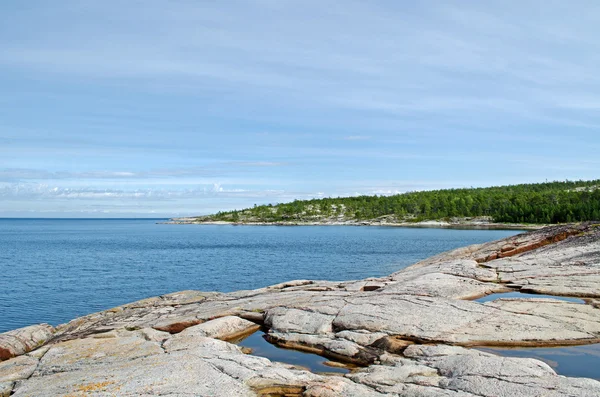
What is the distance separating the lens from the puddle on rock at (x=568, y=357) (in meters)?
15.9

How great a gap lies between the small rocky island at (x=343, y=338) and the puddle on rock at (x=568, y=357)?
20.5 inches

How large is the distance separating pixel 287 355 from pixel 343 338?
234cm

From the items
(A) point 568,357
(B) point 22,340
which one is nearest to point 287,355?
(A) point 568,357

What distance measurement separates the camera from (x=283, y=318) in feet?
75.8

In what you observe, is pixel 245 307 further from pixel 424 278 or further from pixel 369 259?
pixel 369 259

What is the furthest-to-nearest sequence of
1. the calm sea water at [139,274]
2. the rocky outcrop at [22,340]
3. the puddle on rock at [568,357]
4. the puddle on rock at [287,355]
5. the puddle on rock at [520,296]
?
the calm sea water at [139,274]
the puddle on rock at [520,296]
the rocky outcrop at [22,340]
the puddle on rock at [287,355]
the puddle on rock at [568,357]

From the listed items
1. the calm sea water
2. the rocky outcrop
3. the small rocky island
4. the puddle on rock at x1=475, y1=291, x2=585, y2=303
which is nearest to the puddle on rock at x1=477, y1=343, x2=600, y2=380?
the small rocky island

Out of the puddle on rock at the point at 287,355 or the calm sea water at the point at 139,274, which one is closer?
the puddle on rock at the point at 287,355

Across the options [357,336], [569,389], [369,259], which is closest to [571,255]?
[357,336]

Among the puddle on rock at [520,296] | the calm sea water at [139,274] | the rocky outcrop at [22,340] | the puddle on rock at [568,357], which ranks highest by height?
the puddle on rock at [520,296]

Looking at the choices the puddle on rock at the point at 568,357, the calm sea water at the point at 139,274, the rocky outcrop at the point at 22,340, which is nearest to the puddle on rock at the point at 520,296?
the puddle on rock at the point at 568,357

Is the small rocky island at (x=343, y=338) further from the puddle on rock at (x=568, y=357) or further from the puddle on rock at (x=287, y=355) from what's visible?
the puddle on rock at (x=568, y=357)

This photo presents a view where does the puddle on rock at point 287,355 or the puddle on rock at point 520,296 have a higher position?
the puddle on rock at point 520,296

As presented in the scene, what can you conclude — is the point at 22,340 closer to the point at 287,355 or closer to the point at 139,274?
the point at 287,355
